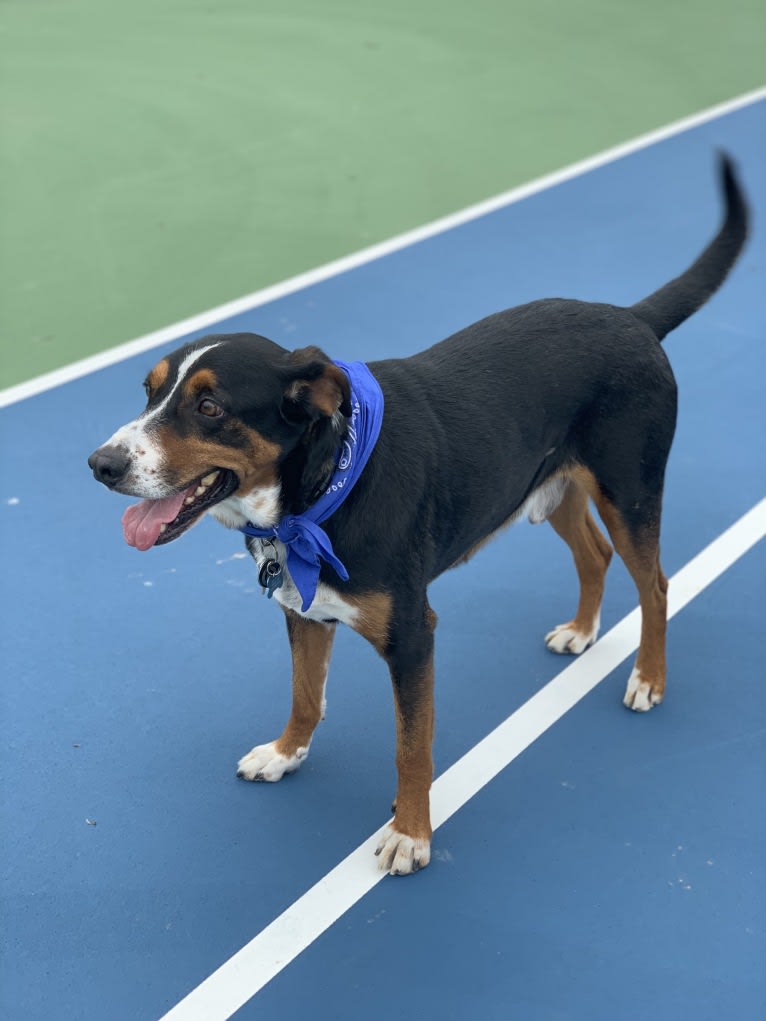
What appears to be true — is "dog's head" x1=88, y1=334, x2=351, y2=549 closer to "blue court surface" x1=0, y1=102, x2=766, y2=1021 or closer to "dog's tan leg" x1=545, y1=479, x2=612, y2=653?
"blue court surface" x1=0, y1=102, x2=766, y2=1021

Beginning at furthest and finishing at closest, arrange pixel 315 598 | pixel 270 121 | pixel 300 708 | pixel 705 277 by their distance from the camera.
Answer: pixel 270 121
pixel 705 277
pixel 300 708
pixel 315 598

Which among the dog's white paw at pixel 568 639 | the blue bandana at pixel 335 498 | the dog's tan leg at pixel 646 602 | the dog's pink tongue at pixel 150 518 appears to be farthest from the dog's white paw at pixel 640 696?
the dog's pink tongue at pixel 150 518

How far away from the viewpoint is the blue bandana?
149 inches

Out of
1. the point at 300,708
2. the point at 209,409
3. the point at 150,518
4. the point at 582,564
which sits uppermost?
the point at 209,409

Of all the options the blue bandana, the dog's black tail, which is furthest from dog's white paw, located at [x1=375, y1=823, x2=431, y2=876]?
the dog's black tail

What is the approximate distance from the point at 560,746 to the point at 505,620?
2.69 ft

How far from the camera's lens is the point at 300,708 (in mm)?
4578

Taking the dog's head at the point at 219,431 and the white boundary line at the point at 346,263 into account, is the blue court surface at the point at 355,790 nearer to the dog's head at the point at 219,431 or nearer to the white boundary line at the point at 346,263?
the white boundary line at the point at 346,263

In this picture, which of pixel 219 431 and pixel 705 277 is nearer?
pixel 219 431

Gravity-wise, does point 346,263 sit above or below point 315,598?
below

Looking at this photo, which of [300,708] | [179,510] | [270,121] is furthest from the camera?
[270,121]

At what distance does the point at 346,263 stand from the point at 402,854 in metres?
5.22

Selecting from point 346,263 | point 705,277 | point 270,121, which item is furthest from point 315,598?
point 270,121

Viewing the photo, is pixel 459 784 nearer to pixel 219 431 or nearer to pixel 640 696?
pixel 640 696
